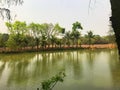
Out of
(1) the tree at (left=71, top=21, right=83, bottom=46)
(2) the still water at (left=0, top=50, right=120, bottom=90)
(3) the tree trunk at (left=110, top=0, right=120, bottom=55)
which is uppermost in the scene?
(1) the tree at (left=71, top=21, right=83, bottom=46)

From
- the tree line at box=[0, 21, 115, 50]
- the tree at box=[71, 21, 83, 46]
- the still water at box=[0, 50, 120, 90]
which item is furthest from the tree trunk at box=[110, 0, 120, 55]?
the tree at box=[71, 21, 83, 46]

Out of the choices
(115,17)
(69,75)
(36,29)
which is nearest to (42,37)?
(36,29)

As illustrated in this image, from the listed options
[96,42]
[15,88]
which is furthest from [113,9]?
[96,42]

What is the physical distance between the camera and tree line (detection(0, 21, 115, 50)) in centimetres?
4244

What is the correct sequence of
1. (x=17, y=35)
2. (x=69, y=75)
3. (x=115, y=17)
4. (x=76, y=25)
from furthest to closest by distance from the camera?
(x=76, y=25)
(x=17, y=35)
(x=69, y=75)
(x=115, y=17)

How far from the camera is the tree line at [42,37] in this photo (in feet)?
139

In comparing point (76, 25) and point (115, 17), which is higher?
point (76, 25)

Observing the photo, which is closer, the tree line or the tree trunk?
the tree trunk

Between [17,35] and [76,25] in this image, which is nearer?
[17,35]

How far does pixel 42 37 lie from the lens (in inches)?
1869

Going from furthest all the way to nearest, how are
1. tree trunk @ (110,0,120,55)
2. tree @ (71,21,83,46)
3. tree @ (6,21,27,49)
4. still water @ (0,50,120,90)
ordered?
tree @ (71,21,83,46) → tree @ (6,21,27,49) → still water @ (0,50,120,90) → tree trunk @ (110,0,120,55)

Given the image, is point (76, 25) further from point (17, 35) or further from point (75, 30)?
point (17, 35)

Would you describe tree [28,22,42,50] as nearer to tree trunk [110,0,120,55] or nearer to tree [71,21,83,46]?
tree [71,21,83,46]

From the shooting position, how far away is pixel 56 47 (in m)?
48.0
